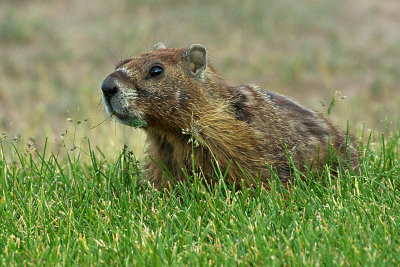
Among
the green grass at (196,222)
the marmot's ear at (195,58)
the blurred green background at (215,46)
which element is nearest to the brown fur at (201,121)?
the marmot's ear at (195,58)

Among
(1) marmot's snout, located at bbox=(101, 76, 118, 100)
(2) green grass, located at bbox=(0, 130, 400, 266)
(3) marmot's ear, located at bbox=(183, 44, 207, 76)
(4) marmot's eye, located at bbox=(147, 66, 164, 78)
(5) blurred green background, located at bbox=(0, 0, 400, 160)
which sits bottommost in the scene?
(2) green grass, located at bbox=(0, 130, 400, 266)

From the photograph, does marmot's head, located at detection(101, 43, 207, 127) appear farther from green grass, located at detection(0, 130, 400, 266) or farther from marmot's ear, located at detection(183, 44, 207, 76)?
green grass, located at detection(0, 130, 400, 266)

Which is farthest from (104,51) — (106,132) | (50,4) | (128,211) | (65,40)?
(128,211)

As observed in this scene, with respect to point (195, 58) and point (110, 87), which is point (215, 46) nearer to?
point (195, 58)

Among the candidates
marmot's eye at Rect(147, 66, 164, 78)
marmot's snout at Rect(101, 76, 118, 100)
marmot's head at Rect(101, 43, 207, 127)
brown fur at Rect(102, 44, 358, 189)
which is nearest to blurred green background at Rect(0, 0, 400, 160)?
brown fur at Rect(102, 44, 358, 189)

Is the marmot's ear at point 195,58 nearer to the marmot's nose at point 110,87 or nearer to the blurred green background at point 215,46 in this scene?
the marmot's nose at point 110,87

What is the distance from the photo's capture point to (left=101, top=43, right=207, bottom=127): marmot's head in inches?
189

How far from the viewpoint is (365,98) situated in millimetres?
13789

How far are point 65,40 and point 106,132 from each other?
6720mm

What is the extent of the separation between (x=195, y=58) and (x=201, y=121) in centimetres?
57

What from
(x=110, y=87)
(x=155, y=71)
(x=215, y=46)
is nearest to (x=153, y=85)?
(x=155, y=71)

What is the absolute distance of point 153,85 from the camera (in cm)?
495

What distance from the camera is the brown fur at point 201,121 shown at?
16.0 feet

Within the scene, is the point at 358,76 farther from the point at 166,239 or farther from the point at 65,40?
the point at 166,239
